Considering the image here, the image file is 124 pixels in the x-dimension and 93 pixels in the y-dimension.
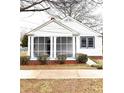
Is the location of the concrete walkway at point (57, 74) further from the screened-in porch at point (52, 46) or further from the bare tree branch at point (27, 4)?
the bare tree branch at point (27, 4)

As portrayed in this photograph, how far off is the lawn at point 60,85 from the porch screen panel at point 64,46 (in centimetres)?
23

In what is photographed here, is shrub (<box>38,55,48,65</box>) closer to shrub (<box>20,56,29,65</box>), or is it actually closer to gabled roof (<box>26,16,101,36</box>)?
shrub (<box>20,56,29,65</box>)

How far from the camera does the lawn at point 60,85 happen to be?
2.14m

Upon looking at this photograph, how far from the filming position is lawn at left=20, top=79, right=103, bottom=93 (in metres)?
2.14

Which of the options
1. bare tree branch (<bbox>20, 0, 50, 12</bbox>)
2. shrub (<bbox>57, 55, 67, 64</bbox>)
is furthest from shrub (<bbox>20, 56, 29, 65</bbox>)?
bare tree branch (<bbox>20, 0, 50, 12</bbox>)

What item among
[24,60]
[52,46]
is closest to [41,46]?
[52,46]

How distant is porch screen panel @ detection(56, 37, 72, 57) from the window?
11 cm

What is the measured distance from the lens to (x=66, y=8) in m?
2.25
